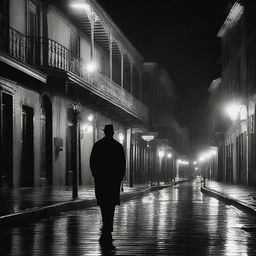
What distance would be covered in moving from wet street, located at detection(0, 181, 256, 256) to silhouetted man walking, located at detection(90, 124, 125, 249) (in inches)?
12.7

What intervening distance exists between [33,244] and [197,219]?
4847 mm

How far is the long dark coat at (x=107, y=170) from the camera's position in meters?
8.25

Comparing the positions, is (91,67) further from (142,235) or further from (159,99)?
(159,99)

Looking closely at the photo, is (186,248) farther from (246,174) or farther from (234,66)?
(234,66)

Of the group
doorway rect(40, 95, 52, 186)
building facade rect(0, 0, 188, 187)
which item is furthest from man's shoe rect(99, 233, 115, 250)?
doorway rect(40, 95, 52, 186)

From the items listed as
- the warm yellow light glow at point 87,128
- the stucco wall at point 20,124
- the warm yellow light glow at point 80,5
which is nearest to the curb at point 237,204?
the stucco wall at point 20,124

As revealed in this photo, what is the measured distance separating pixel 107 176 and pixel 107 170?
0.09m

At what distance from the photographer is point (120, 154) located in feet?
27.7

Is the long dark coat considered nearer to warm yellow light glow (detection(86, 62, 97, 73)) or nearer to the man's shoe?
the man's shoe

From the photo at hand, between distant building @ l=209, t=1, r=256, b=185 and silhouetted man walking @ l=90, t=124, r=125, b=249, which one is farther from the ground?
distant building @ l=209, t=1, r=256, b=185

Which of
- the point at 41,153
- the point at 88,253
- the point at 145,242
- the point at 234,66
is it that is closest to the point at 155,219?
the point at 145,242

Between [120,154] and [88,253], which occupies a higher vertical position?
[120,154]

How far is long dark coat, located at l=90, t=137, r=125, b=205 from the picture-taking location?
825cm

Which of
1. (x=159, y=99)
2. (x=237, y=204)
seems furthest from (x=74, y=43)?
(x=159, y=99)
